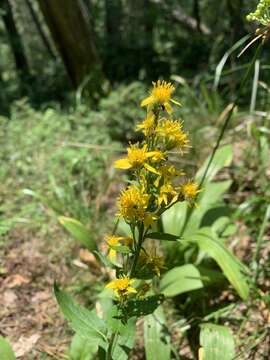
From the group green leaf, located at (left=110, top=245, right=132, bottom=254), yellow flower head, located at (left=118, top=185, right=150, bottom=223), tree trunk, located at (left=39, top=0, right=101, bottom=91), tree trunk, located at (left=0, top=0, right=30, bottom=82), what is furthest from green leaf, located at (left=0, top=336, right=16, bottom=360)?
tree trunk, located at (left=0, top=0, right=30, bottom=82)

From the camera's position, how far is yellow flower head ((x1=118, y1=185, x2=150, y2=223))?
4.83 feet

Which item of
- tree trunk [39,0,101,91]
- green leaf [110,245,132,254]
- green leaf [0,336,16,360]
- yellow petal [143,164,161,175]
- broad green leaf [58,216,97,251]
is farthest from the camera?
tree trunk [39,0,101,91]

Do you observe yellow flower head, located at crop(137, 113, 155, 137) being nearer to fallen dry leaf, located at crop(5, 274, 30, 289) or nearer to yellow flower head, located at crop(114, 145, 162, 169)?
yellow flower head, located at crop(114, 145, 162, 169)

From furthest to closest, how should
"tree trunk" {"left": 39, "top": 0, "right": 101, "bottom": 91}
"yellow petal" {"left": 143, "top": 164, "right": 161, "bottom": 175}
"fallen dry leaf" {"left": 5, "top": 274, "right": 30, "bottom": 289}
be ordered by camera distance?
"tree trunk" {"left": 39, "top": 0, "right": 101, "bottom": 91}
"fallen dry leaf" {"left": 5, "top": 274, "right": 30, "bottom": 289}
"yellow petal" {"left": 143, "top": 164, "right": 161, "bottom": 175}

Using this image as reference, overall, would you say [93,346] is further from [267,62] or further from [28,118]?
[267,62]

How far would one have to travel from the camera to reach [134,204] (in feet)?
4.85

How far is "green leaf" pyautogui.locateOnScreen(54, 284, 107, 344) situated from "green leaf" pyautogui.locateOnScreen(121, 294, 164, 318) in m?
0.16

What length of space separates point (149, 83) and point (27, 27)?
13.4 m

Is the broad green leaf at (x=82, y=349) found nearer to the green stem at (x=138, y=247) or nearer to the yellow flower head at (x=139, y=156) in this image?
the green stem at (x=138, y=247)

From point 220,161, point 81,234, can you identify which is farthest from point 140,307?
point 220,161

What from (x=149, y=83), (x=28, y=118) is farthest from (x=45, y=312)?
(x=149, y=83)

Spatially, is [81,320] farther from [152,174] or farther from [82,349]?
[152,174]

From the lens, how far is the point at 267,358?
217 centimetres

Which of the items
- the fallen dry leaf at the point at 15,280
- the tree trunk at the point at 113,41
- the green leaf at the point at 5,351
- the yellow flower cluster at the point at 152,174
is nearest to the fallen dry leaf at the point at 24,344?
the green leaf at the point at 5,351
